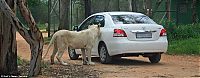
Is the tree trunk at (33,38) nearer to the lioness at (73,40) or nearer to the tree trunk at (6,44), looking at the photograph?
the tree trunk at (6,44)

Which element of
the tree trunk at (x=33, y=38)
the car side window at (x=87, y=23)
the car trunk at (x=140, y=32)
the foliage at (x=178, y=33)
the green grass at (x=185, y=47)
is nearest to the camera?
the tree trunk at (x=33, y=38)

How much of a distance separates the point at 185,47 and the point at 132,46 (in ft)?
16.6

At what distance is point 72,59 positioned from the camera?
13.7m

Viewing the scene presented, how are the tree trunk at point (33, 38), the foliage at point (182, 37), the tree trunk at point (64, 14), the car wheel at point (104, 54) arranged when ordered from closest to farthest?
the tree trunk at point (33, 38) < the car wheel at point (104, 54) < the foliage at point (182, 37) < the tree trunk at point (64, 14)

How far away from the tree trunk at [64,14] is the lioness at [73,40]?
13152 millimetres

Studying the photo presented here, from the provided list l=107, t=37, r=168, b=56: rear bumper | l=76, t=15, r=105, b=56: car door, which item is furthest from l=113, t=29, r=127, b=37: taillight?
l=76, t=15, r=105, b=56: car door

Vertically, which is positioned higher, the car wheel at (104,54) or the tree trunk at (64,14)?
the tree trunk at (64,14)

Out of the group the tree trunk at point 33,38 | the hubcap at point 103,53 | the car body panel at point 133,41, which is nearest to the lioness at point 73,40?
the car body panel at point 133,41

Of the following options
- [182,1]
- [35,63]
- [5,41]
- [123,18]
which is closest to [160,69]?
[123,18]

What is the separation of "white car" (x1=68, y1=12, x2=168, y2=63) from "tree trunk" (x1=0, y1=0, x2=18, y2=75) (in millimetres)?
3731

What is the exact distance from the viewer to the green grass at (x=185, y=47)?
15.4 m


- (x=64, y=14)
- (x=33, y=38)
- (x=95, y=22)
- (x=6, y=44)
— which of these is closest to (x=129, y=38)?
(x=95, y=22)

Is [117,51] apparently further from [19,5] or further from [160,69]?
[19,5]

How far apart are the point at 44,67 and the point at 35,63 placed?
1.55 meters
